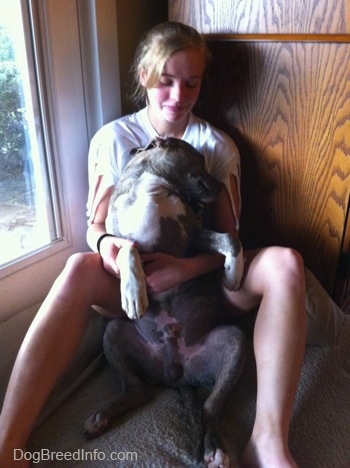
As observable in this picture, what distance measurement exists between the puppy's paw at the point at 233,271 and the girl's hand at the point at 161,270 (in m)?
0.12

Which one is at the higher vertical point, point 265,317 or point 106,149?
point 106,149

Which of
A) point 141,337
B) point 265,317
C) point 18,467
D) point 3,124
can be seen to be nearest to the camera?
point 18,467

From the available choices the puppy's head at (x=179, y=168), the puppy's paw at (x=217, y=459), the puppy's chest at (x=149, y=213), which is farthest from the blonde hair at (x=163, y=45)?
the puppy's paw at (x=217, y=459)

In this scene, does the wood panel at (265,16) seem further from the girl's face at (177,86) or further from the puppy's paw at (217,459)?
the puppy's paw at (217,459)

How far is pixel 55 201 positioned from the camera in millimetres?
1631

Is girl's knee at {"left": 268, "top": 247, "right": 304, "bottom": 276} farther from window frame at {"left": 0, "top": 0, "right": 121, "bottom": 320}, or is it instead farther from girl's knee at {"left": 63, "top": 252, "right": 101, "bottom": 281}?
window frame at {"left": 0, "top": 0, "right": 121, "bottom": 320}

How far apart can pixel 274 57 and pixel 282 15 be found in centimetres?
12

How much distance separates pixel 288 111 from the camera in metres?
1.50

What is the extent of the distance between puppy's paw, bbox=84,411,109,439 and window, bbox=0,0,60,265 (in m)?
0.61

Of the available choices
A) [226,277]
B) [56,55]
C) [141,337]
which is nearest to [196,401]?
[141,337]

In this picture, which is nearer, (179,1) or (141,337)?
(141,337)

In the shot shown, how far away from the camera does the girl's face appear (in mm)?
1368

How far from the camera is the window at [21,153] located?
141cm

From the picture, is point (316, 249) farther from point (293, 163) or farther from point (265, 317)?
point (265, 317)
